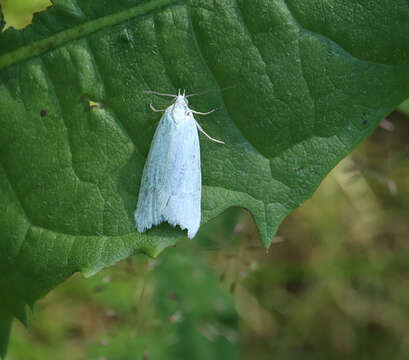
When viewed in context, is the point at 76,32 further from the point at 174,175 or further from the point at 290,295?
the point at 290,295

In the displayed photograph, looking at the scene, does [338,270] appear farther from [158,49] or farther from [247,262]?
[158,49]

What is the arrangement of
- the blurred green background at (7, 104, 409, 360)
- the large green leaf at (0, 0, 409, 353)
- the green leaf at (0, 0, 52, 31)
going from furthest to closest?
the blurred green background at (7, 104, 409, 360)
the green leaf at (0, 0, 52, 31)
the large green leaf at (0, 0, 409, 353)

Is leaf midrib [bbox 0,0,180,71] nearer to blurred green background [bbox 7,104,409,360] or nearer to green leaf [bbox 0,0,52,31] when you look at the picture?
green leaf [bbox 0,0,52,31]

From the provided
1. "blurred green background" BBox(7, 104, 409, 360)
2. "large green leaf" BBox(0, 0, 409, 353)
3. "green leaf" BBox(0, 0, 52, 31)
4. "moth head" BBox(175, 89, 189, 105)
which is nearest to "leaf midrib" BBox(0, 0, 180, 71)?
"large green leaf" BBox(0, 0, 409, 353)

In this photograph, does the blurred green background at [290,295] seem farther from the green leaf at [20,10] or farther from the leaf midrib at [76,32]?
the green leaf at [20,10]

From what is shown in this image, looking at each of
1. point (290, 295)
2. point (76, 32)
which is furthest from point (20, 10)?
point (290, 295)

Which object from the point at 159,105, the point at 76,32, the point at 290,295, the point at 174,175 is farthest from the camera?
the point at 290,295
